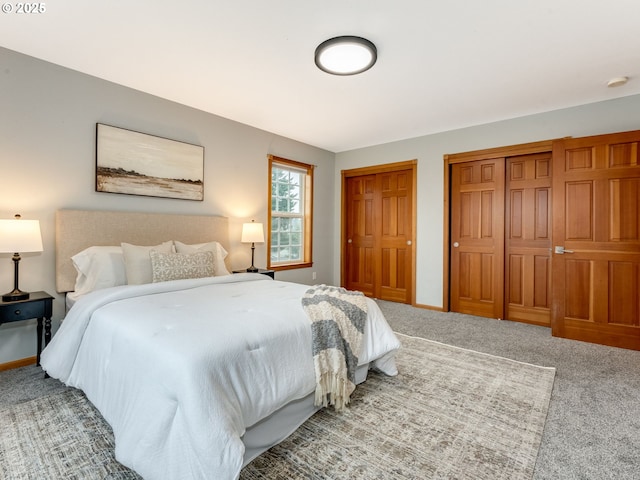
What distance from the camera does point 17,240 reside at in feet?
7.48

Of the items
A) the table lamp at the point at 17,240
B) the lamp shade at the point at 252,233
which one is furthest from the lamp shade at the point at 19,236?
the lamp shade at the point at 252,233

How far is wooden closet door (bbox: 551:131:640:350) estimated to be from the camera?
3098 millimetres

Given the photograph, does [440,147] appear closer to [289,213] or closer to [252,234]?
[289,213]

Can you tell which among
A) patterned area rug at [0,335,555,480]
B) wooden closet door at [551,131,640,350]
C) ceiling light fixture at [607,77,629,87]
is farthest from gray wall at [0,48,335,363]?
ceiling light fixture at [607,77,629,87]

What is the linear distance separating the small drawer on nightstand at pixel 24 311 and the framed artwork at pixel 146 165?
115 centimetres

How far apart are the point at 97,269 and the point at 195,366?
6.37ft

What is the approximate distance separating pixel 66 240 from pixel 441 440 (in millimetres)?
3196

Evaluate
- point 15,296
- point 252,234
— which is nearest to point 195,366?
point 15,296

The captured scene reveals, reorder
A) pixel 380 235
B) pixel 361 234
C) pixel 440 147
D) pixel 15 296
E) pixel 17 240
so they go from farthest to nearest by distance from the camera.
Answer: pixel 361 234, pixel 380 235, pixel 440 147, pixel 15 296, pixel 17 240

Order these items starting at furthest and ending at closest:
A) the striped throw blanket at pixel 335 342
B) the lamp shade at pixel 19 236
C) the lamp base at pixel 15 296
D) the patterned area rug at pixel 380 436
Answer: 1. the lamp base at pixel 15 296
2. the lamp shade at pixel 19 236
3. the striped throw blanket at pixel 335 342
4. the patterned area rug at pixel 380 436

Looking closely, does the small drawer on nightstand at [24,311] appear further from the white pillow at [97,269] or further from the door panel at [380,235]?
the door panel at [380,235]

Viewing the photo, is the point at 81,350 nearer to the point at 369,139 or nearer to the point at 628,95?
the point at 369,139

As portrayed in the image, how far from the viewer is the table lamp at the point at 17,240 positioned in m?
2.25

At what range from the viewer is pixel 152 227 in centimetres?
329
